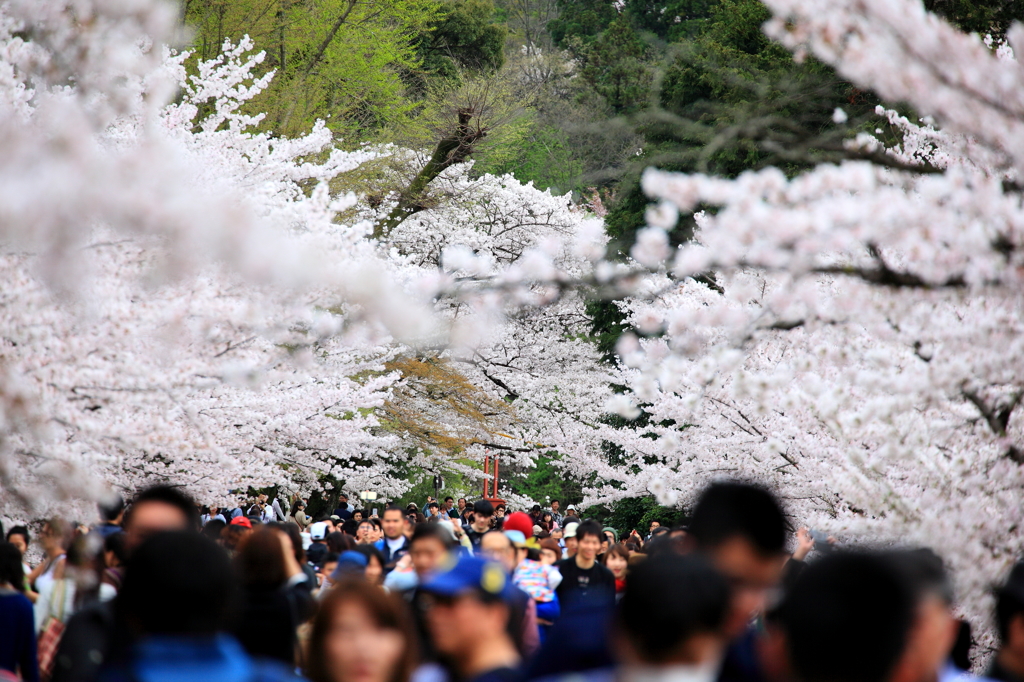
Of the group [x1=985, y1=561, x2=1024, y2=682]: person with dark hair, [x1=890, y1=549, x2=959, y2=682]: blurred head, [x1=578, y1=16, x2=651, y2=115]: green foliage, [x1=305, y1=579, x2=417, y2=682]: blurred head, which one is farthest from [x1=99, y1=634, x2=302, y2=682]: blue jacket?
[x1=578, y1=16, x2=651, y2=115]: green foliage

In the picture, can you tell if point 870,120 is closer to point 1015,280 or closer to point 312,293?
point 312,293

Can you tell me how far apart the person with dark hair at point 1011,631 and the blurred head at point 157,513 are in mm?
3083

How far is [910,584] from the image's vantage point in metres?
2.49

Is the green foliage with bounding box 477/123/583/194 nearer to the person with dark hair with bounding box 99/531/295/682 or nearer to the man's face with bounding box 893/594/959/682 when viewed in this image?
the man's face with bounding box 893/594/959/682

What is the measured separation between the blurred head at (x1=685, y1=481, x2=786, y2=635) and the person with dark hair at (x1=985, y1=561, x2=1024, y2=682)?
885 millimetres

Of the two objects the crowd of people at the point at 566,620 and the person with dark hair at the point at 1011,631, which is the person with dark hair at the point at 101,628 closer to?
the crowd of people at the point at 566,620

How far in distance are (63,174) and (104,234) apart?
13.8ft

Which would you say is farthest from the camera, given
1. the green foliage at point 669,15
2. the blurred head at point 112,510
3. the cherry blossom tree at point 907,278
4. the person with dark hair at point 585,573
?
the green foliage at point 669,15

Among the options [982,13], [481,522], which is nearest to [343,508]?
[481,522]

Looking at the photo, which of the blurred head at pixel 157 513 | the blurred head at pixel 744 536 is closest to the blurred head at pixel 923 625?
the blurred head at pixel 744 536

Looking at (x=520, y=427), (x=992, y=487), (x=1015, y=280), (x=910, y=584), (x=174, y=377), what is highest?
(x=1015, y=280)

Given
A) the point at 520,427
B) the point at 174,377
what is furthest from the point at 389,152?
the point at 174,377

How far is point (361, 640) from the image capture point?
2.91m

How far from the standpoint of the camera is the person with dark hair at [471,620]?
285cm
